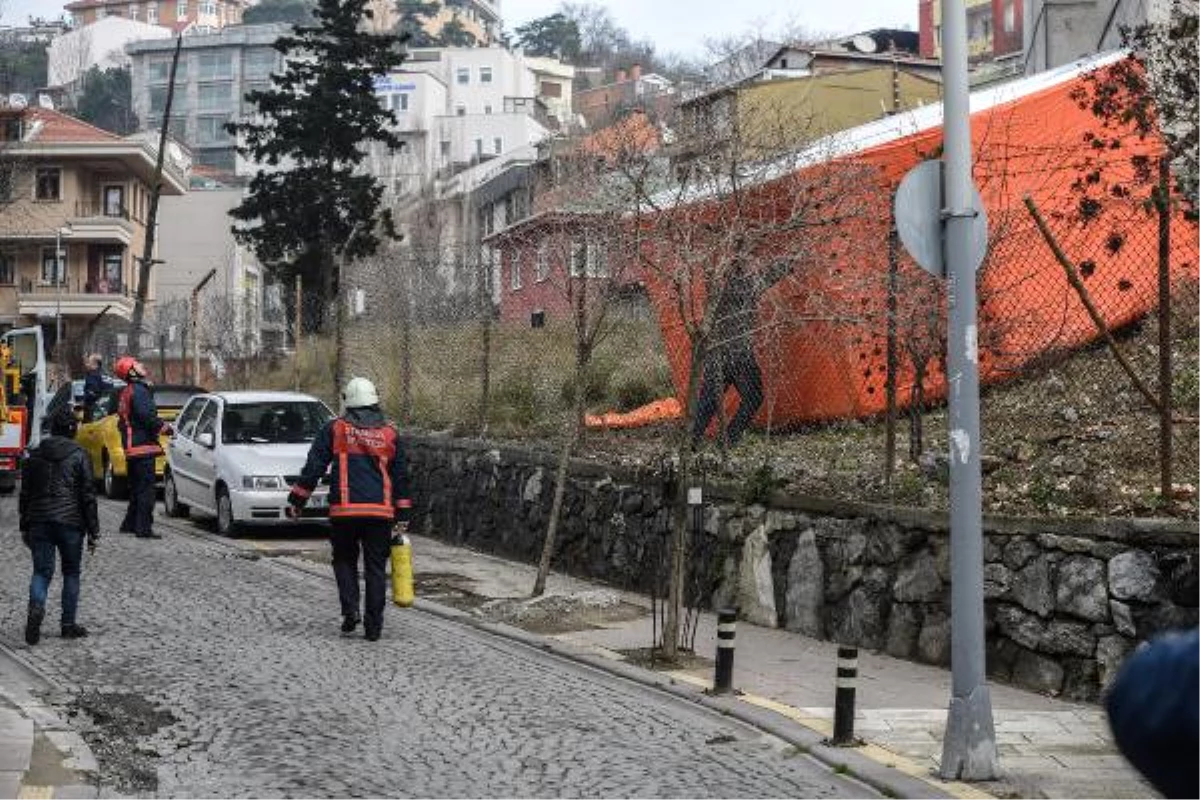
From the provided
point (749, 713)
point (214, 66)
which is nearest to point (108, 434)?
point (749, 713)

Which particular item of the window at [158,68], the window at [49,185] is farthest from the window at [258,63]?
the window at [49,185]

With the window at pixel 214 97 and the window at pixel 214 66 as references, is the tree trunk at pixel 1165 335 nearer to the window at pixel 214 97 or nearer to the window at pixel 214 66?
the window at pixel 214 97

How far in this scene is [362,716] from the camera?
9.54m

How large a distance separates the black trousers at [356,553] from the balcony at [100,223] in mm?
51790

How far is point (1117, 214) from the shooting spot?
51.8 ft

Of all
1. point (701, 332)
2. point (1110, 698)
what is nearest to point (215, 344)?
point (701, 332)

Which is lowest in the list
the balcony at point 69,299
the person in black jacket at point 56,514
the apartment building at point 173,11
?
the person in black jacket at point 56,514

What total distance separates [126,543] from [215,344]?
59.0 feet

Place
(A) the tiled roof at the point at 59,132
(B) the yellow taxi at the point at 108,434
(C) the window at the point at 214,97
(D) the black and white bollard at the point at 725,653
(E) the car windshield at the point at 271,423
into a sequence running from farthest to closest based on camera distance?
1. (C) the window at the point at 214,97
2. (A) the tiled roof at the point at 59,132
3. (B) the yellow taxi at the point at 108,434
4. (E) the car windshield at the point at 271,423
5. (D) the black and white bollard at the point at 725,653

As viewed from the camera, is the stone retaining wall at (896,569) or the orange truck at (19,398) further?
the orange truck at (19,398)

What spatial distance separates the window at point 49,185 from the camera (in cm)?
6128

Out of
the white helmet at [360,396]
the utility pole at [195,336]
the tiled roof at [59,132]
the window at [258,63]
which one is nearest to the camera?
the white helmet at [360,396]

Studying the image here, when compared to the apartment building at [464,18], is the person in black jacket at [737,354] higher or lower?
lower

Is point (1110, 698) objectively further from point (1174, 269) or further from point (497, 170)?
point (497, 170)
